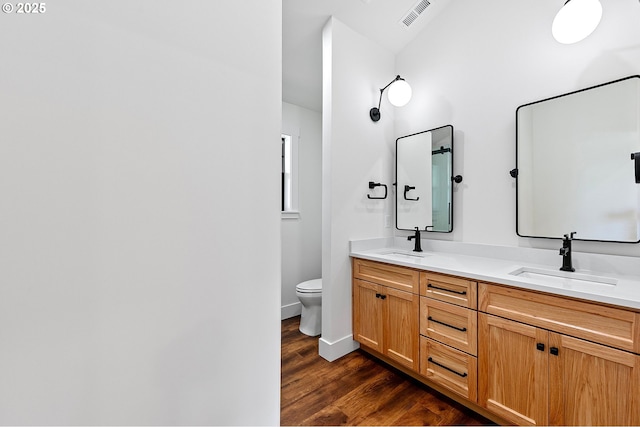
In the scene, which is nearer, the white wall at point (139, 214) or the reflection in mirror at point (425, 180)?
the white wall at point (139, 214)

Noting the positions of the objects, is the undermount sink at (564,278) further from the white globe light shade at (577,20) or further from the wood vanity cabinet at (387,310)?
the white globe light shade at (577,20)

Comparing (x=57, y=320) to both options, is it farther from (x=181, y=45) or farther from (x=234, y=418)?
(x=181, y=45)

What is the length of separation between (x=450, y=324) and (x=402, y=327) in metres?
0.35

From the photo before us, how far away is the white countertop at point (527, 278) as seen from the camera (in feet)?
3.64

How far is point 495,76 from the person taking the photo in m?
1.90

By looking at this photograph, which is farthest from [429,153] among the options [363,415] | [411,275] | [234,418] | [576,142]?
[234,418]

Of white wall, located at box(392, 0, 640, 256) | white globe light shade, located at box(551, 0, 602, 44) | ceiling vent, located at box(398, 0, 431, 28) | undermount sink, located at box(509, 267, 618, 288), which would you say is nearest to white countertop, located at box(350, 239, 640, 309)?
undermount sink, located at box(509, 267, 618, 288)

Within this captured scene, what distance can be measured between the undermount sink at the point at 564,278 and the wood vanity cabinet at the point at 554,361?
14cm

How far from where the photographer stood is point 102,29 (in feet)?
1.76

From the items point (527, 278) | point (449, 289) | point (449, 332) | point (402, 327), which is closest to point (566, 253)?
point (527, 278)

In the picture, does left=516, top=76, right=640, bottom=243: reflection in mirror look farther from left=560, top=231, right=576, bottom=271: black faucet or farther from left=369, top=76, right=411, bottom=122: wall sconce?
left=369, top=76, right=411, bottom=122: wall sconce

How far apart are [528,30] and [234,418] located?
2.59 m

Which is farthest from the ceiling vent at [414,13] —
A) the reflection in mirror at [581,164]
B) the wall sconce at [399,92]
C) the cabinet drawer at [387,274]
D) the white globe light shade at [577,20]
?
the cabinet drawer at [387,274]

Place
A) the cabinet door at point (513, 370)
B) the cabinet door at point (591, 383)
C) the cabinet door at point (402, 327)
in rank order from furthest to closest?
the cabinet door at point (402, 327), the cabinet door at point (513, 370), the cabinet door at point (591, 383)
